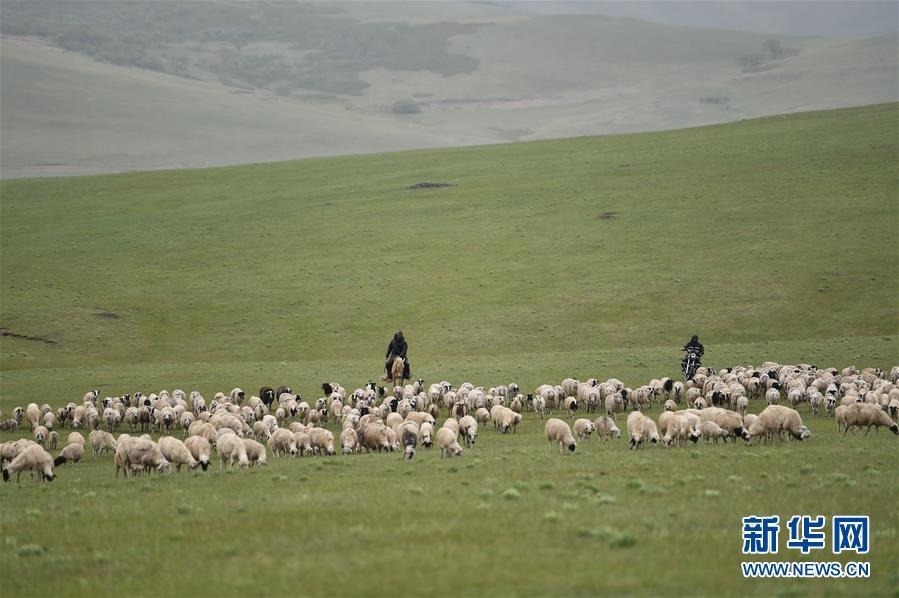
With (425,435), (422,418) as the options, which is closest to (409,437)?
(425,435)

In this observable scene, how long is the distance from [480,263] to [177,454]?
49.4 meters

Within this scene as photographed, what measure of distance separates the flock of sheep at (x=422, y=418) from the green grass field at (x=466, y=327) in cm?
91

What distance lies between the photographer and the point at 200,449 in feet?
73.2

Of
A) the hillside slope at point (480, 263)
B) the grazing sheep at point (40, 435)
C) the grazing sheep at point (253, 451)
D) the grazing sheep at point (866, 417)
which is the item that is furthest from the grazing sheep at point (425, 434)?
the hillside slope at point (480, 263)

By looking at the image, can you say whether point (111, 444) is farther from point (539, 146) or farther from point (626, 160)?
point (539, 146)

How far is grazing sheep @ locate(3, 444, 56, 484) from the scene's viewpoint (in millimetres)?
21750

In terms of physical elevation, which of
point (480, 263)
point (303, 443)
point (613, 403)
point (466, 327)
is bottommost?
point (303, 443)

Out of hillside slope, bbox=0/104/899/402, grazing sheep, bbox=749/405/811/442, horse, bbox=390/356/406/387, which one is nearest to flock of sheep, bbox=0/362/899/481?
grazing sheep, bbox=749/405/811/442

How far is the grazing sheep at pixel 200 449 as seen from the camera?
21766 millimetres

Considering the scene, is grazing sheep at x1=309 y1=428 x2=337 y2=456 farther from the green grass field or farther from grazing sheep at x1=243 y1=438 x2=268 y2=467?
grazing sheep at x1=243 y1=438 x2=268 y2=467

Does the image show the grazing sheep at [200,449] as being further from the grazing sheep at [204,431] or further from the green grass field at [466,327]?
the grazing sheep at [204,431]

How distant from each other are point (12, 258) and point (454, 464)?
60851mm

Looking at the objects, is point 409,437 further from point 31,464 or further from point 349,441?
point 31,464

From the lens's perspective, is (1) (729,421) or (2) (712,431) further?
(1) (729,421)
